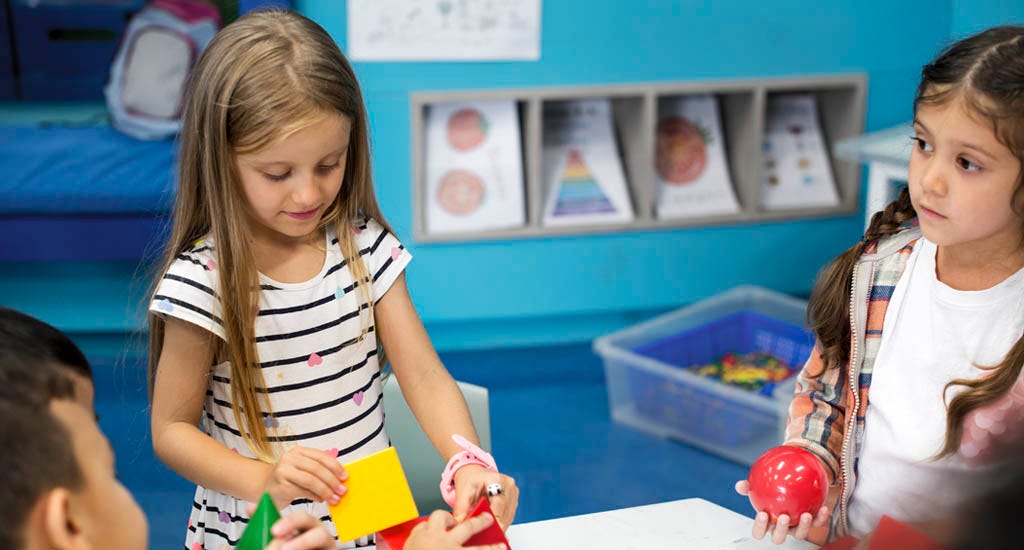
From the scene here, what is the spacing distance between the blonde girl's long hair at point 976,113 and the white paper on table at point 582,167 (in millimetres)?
1692

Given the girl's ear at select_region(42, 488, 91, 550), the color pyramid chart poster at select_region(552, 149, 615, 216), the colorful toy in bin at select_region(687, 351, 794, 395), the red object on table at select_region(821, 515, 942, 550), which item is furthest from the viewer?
the color pyramid chart poster at select_region(552, 149, 615, 216)

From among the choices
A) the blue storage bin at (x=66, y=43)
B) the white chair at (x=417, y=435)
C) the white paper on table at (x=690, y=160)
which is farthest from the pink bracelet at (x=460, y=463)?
the blue storage bin at (x=66, y=43)

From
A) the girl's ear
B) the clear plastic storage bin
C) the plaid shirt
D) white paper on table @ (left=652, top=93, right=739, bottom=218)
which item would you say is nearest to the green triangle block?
the girl's ear

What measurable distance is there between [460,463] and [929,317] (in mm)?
576

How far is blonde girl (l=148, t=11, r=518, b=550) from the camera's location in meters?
1.18

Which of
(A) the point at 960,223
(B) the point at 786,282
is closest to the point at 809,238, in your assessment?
(B) the point at 786,282

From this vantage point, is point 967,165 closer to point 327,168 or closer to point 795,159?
point 327,168

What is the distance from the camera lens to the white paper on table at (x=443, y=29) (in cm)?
270

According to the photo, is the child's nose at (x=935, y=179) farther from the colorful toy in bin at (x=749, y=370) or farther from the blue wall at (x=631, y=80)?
the blue wall at (x=631, y=80)

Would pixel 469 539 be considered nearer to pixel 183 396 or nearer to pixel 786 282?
pixel 183 396

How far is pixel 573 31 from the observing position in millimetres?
2842

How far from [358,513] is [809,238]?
7.86 feet

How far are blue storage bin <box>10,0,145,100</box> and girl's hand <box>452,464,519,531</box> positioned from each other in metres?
2.41

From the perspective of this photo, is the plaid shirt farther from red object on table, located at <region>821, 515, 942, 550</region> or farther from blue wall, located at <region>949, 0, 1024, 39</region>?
blue wall, located at <region>949, 0, 1024, 39</region>
